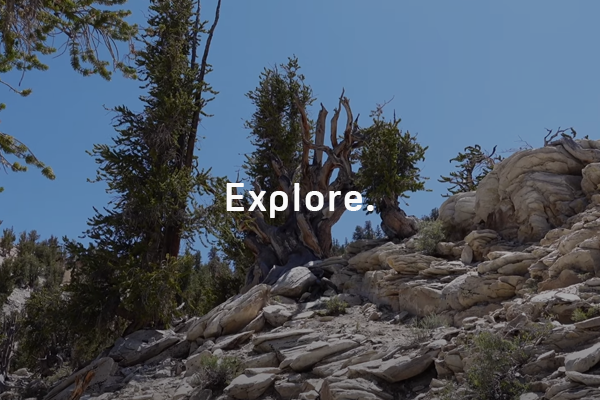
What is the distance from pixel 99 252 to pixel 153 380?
5015 millimetres

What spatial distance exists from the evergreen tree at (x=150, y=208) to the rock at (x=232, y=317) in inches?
83.0

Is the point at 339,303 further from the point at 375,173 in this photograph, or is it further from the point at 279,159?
the point at 279,159

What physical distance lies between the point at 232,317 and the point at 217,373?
278 centimetres

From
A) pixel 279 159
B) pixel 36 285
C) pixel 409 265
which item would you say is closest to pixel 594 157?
pixel 409 265

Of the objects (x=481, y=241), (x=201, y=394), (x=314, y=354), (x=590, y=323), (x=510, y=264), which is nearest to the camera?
(x=590, y=323)

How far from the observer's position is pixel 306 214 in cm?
1856

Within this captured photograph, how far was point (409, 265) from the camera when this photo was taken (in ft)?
42.0

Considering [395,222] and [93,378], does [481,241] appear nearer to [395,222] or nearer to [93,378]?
[395,222]

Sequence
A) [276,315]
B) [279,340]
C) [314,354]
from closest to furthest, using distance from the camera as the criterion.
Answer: [314,354] < [279,340] < [276,315]

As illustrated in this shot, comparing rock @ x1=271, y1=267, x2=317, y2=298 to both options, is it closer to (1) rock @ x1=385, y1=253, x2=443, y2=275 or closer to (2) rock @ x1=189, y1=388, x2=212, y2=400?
(1) rock @ x1=385, y1=253, x2=443, y2=275

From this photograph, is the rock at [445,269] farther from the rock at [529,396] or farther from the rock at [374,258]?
the rock at [529,396]

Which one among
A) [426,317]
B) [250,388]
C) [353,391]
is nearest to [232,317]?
[250,388]

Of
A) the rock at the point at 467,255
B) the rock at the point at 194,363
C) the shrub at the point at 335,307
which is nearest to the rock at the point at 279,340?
the rock at the point at 194,363

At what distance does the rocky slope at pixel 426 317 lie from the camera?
23.8 ft
